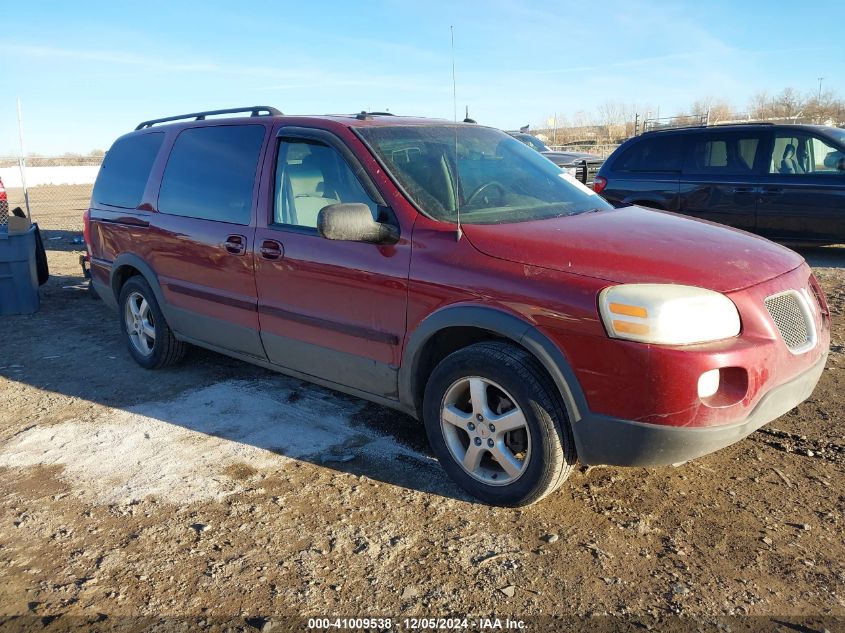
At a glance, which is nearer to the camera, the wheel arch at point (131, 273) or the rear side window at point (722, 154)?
the wheel arch at point (131, 273)

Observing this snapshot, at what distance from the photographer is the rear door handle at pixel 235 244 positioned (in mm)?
4230

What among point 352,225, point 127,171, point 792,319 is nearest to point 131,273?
point 127,171

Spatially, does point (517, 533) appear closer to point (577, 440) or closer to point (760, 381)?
point (577, 440)

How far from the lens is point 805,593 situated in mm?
2578

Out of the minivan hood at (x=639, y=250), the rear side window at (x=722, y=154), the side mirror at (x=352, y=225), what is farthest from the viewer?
the rear side window at (x=722, y=154)

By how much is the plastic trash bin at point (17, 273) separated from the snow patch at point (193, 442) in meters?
3.49

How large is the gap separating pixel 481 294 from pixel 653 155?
23.5 feet

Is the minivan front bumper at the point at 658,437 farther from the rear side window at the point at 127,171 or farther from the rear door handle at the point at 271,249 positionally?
the rear side window at the point at 127,171

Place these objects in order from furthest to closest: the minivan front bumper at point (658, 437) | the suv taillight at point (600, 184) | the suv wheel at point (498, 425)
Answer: the suv taillight at point (600, 184) < the suv wheel at point (498, 425) < the minivan front bumper at point (658, 437)

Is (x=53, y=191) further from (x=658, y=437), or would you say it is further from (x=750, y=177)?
(x=658, y=437)

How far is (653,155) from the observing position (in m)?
9.38

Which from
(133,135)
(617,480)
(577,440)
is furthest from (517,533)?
(133,135)

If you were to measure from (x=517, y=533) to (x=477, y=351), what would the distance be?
81cm

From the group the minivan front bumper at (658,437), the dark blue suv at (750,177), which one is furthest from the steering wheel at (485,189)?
the dark blue suv at (750,177)
